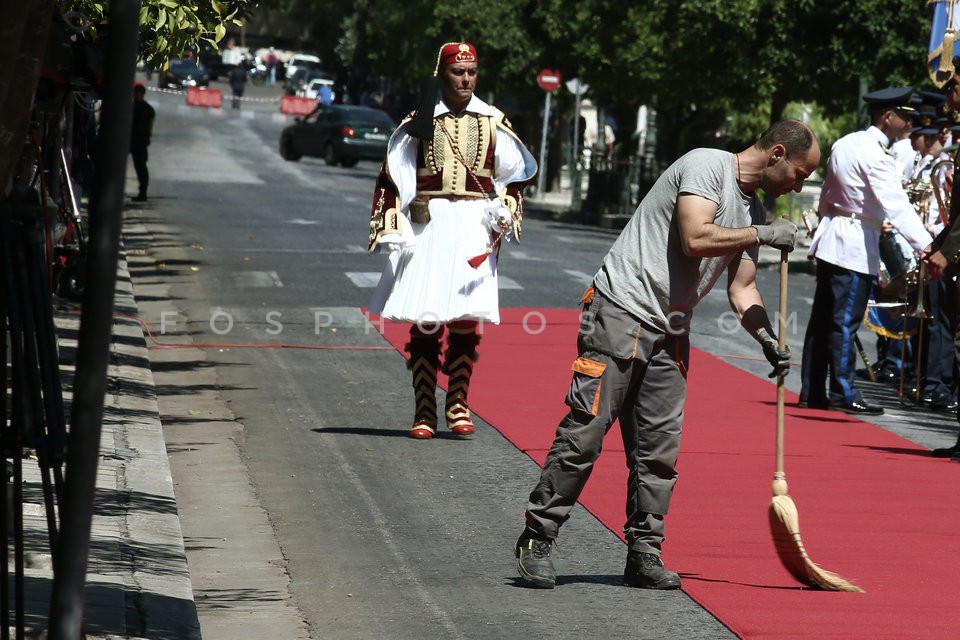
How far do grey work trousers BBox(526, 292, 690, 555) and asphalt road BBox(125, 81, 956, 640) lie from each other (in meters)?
0.32

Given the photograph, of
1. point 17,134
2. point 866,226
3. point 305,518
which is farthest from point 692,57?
point 17,134

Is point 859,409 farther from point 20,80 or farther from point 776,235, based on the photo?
point 20,80

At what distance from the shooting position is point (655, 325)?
6.71m

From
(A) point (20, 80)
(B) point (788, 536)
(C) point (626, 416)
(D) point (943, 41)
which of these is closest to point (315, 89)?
(D) point (943, 41)

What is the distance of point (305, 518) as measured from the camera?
7.98m

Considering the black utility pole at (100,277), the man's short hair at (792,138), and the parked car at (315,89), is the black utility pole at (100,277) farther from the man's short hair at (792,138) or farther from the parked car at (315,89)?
the parked car at (315,89)

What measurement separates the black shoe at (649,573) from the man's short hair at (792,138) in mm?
1614

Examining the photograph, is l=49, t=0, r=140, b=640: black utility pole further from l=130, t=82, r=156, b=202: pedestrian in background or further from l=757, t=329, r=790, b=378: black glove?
l=130, t=82, r=156, b=202: pedestrian in background

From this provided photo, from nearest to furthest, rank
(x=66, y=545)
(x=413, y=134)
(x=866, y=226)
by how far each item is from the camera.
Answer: (x=66, y=545) → (x=413, y=134) → (x=866, y=226)

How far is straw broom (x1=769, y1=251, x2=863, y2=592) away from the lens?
6.67m

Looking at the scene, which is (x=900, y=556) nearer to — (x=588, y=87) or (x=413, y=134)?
(x=413, y=134)

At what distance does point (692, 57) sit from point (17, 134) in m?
24.9

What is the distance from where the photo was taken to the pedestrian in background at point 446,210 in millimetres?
9703

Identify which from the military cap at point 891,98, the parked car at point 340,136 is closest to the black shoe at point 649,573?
the military cap at point 891,98
